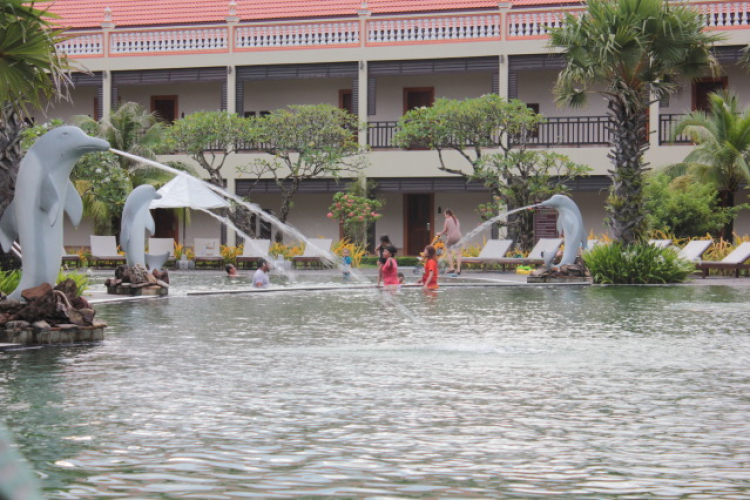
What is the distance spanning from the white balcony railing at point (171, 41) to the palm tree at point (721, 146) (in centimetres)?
1690

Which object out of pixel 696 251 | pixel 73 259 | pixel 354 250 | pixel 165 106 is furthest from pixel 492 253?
pixel 165 106

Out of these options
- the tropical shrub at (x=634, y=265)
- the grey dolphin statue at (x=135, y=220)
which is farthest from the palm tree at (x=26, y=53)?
the tropical shrub at (x=634, y=265)

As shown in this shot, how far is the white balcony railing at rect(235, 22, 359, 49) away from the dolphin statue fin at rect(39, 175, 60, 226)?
2938 cm

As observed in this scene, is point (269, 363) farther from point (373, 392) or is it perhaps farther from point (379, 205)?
point (379, 205)

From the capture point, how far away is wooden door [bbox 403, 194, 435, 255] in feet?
137

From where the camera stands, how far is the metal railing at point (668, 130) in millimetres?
37688

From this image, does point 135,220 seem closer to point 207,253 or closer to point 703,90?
point 207,253

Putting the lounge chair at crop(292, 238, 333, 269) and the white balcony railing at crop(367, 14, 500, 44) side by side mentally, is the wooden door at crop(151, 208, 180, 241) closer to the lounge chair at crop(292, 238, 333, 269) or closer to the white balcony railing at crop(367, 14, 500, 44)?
the lounge chair at crop(292, 238, 333, 269)

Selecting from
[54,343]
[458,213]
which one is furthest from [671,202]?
[54,343]

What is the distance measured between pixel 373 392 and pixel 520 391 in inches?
42.9

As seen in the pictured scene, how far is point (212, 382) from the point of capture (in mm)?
8820

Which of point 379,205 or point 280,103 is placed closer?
point 379,205

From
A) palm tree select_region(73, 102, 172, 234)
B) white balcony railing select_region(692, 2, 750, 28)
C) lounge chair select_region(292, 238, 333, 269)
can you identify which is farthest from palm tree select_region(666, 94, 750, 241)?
palm tree select_region(73, 102, 172, 234)

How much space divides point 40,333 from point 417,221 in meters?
31.0
